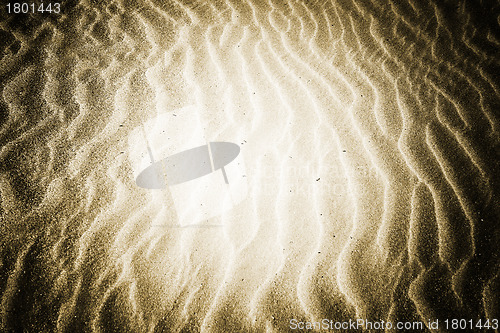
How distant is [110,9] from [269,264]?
3773 mm

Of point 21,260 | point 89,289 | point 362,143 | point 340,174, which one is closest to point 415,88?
point 362,143

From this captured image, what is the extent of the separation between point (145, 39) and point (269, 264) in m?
2.93

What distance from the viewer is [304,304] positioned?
6.11ft

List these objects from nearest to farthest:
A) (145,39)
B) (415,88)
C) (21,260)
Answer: (21,260)
(415,88)
(145,39)

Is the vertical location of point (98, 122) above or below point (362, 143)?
above

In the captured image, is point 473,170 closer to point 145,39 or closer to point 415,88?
point 415,88

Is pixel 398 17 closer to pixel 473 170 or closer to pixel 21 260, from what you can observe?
pixel 473 170

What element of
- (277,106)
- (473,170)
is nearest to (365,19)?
(277,106)

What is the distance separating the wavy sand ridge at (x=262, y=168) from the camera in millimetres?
1883

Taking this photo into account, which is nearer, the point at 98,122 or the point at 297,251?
the point at 297,251

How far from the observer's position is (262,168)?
8.36 ft

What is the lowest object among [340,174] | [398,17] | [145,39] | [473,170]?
[473,170]

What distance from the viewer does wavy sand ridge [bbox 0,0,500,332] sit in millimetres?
1883

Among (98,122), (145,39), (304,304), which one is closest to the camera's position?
(304,304)
